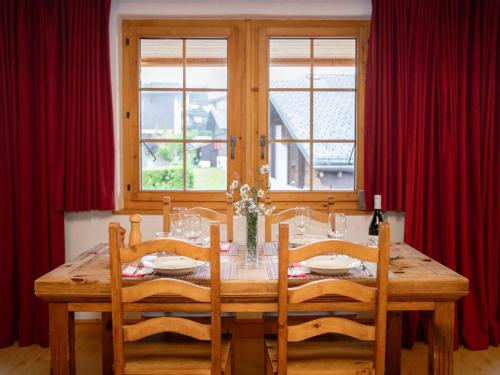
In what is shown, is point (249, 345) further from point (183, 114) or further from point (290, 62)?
point (290, 62)

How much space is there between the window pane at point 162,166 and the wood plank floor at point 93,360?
1172 millimetres

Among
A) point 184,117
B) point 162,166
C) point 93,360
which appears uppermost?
point 184,117

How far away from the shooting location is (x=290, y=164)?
3.43 meters

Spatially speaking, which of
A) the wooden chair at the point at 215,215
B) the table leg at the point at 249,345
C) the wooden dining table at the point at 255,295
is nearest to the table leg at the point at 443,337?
the wooden dining table at the point at 255,295

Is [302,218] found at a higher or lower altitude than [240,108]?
lower

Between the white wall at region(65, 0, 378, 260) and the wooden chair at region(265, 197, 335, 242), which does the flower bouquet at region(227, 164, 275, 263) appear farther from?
the white wall at region(65, 0, 378, 260)

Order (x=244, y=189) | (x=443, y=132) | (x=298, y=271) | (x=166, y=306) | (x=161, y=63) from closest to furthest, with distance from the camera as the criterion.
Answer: (x=166, y=306) → (x=298, y=271) → (x=244, y=189) → (x=443, y=132) → (x=161, y=63)

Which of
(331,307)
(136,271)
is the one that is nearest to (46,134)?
(136,271)

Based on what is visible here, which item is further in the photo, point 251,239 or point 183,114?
point 183,114

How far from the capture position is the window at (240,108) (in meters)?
3.34

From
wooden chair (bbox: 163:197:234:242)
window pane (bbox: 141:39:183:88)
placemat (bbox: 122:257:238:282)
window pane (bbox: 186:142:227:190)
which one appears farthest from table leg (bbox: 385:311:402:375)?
window pane (bbox: 141:39:183:88)

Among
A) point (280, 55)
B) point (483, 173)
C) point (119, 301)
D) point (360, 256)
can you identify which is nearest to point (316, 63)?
point (280, 55)

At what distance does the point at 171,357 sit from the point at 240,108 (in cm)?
195

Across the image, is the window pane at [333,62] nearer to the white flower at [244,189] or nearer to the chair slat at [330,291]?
the white flower at [244,189]
